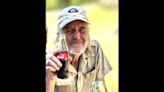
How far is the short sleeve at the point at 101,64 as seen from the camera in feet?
10.5

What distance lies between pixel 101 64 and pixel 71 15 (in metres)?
0.53

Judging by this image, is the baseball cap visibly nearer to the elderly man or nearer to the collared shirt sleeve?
the elderly man

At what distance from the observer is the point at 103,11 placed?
323 centimetres

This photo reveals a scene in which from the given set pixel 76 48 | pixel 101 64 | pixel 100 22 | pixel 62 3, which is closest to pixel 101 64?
pixel 101 64

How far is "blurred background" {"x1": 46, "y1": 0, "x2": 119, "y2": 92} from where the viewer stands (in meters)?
3.22

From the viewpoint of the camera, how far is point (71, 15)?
10.6 ft

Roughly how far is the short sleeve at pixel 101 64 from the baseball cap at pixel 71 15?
303mm

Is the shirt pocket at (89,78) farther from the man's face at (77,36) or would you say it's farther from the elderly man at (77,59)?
the man's face at (77,36)

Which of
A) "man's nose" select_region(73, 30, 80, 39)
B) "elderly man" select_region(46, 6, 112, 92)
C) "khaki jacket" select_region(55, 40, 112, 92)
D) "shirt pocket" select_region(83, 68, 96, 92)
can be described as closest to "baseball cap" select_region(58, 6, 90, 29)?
"elderly man" select_region(46, 6, 112, 92)
